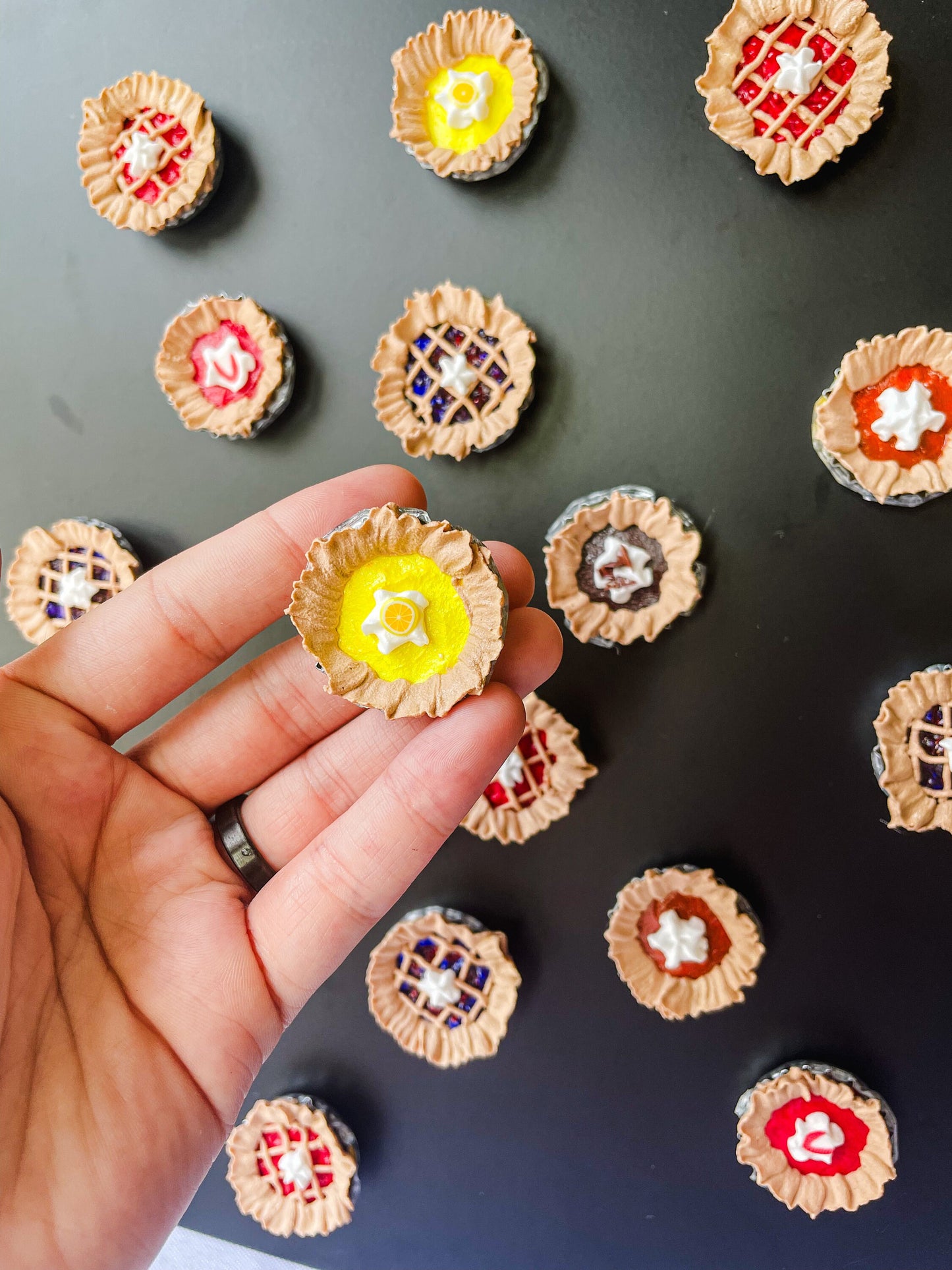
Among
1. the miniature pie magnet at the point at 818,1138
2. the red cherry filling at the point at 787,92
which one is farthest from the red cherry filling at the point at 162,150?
the miniature pie magnet at the point at 818,1138

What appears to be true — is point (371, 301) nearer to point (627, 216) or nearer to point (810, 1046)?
point (627, 216)

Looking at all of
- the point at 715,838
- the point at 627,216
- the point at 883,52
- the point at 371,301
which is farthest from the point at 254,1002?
the point at 883,52

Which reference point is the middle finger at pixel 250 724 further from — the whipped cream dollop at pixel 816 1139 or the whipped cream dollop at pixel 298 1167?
the whipped cream dollop at pixel 816 1139

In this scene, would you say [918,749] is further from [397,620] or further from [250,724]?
[250,724]

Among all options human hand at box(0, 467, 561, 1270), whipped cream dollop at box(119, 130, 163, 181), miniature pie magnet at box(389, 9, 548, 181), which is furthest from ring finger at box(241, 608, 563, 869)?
whipped cream dollop at box(119, 130, 163, 181)

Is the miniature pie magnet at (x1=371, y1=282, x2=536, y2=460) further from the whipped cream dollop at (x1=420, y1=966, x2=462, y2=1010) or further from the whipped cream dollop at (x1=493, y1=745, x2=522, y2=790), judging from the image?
the whipped cream dollop at (x1=420, y1=966, x2=462, y2=1010)
